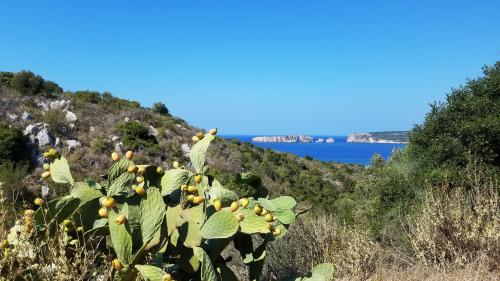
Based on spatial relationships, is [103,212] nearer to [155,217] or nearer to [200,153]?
[155,217]

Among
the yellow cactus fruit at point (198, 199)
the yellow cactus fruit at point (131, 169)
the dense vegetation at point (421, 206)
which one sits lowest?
the dense vegetation at point (421, 206)

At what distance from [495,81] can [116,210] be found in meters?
9.22

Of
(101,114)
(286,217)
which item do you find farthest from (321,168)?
(286,217)

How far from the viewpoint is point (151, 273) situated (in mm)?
2447

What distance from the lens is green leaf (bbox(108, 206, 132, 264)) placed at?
8.45 ft

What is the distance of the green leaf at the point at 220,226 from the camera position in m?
2.75

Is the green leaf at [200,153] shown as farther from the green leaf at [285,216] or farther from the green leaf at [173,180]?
the green leaf at [285,216]

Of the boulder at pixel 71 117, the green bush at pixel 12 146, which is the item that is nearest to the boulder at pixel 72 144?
the green bush at pixel 12 146

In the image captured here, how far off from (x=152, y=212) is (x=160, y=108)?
2967cm

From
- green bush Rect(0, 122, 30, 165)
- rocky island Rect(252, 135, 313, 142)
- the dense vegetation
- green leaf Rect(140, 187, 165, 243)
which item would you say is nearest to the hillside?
the dense vegetation

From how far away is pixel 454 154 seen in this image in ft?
30.6

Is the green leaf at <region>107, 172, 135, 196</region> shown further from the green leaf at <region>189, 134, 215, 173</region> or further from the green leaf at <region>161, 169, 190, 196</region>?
the green leaf at <region>189, 134, 215, 173</region>

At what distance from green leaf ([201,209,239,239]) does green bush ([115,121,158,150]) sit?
1751cm

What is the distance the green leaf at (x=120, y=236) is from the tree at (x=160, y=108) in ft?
95.7
